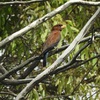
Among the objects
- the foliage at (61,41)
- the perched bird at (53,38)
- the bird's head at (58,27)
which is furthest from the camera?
the foliage at (61,41)

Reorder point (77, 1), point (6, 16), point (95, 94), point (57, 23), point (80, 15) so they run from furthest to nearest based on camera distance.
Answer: point (95, 94), point (80, 15), point (6, 16), point (57, 23), point (77, 1)

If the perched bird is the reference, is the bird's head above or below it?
above

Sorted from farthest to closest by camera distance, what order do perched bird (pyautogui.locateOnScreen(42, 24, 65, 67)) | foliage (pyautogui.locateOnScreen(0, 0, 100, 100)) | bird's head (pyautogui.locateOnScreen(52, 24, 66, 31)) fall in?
foliage (pyautogui.locateOnScreen(0, 0, 100, 100)), bird's head (pyautogui.locateOnScreen(52, 24, 66, 31)), perched bird (pyautogui.locateOnScreen(42, 24, 65, 67))

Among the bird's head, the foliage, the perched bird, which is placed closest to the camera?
the perched bird

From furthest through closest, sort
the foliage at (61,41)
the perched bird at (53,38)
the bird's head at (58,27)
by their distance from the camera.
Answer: the foliage at (61,41), the bird's head at (58,27), the perched bird at (53,38)

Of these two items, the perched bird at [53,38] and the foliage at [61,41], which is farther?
the foliage at [61,41]

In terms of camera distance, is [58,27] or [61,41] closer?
[58,27]

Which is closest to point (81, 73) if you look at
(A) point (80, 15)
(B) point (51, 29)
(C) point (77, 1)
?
(A) point (80, 15)

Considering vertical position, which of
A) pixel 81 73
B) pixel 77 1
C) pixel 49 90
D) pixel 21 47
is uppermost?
pixel 77 1

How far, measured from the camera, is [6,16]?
349 cm

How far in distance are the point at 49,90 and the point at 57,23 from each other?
1392mm

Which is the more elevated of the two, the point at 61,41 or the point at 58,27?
the point at 58,27

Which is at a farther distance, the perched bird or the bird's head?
the bird's head

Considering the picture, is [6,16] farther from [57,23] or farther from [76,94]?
[76,94]
